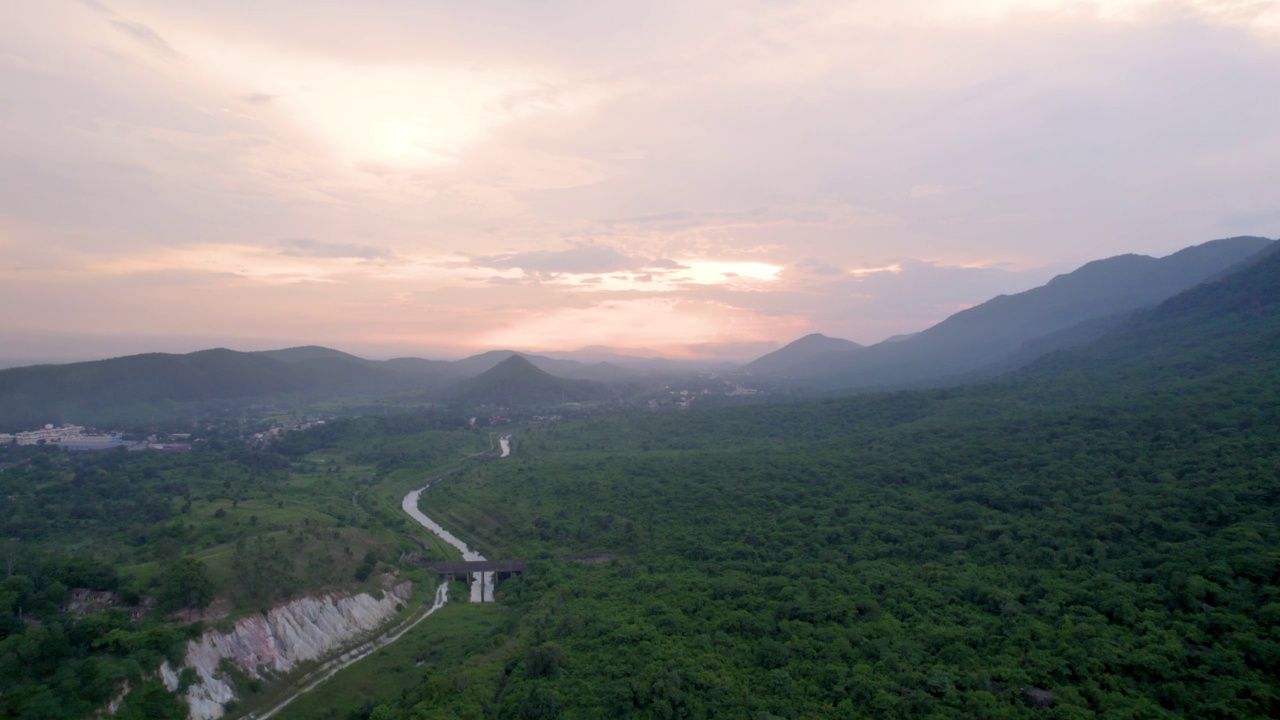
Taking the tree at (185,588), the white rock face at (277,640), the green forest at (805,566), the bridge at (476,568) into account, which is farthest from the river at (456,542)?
the tree at (185,588)

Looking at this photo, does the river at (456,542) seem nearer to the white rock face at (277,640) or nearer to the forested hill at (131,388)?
the white rock face at (277,640)

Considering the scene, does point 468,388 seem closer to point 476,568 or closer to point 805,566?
point 476,568

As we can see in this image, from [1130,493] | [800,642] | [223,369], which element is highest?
[223,369]

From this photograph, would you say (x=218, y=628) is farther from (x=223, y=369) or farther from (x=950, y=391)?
(x=223, y=369)

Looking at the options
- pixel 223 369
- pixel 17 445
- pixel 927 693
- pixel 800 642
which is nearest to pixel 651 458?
pixel 800 642

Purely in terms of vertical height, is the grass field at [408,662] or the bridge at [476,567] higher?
the bridge at [476,567]

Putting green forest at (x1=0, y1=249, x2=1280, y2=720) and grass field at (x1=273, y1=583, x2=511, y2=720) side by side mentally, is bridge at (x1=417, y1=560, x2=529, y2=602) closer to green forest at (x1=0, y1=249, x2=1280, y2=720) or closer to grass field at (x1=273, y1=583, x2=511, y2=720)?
green forest at (x1=0, y1=249, x2=1280, y2=720)

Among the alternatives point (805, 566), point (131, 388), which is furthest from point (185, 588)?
point (131, 388)

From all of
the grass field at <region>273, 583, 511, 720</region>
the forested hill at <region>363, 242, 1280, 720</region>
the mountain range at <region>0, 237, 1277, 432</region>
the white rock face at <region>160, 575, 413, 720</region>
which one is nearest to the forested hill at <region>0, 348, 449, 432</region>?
the mountain range at <region>0, 237, 1277, 432</region>
